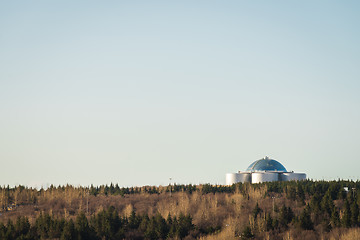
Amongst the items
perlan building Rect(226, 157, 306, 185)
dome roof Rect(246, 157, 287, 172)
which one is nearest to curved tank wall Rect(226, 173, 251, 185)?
perlan building Rect(226, 157, 306, 185)

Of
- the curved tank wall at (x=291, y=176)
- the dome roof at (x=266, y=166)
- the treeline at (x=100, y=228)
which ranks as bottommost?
the treeline at (x=100, y=228)

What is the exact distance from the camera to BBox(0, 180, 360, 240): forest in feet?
293

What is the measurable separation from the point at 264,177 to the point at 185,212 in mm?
48444

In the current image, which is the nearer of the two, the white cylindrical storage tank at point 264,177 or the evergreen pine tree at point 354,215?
the evergreen pine tree at point 354,215

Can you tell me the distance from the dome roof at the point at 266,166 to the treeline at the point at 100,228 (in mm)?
62700

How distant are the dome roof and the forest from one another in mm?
23032

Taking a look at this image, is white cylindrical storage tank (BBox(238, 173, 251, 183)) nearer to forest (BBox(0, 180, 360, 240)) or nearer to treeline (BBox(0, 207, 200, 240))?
forest (BBox(0, 180, 360, 240))

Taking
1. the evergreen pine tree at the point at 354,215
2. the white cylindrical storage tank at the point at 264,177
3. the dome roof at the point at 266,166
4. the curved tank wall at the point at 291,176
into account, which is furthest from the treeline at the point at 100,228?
the dome roof at the point at 266,166

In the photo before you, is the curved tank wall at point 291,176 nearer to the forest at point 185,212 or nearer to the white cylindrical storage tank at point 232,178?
the white cylindrical storage tank at point 232,178

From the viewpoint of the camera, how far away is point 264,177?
15112 centimetres

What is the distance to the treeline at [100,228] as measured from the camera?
8444 cm

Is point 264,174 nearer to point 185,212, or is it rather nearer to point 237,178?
point 237,178

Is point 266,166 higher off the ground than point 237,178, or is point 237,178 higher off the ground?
point 266,166

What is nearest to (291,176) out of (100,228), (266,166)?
(266,166)
